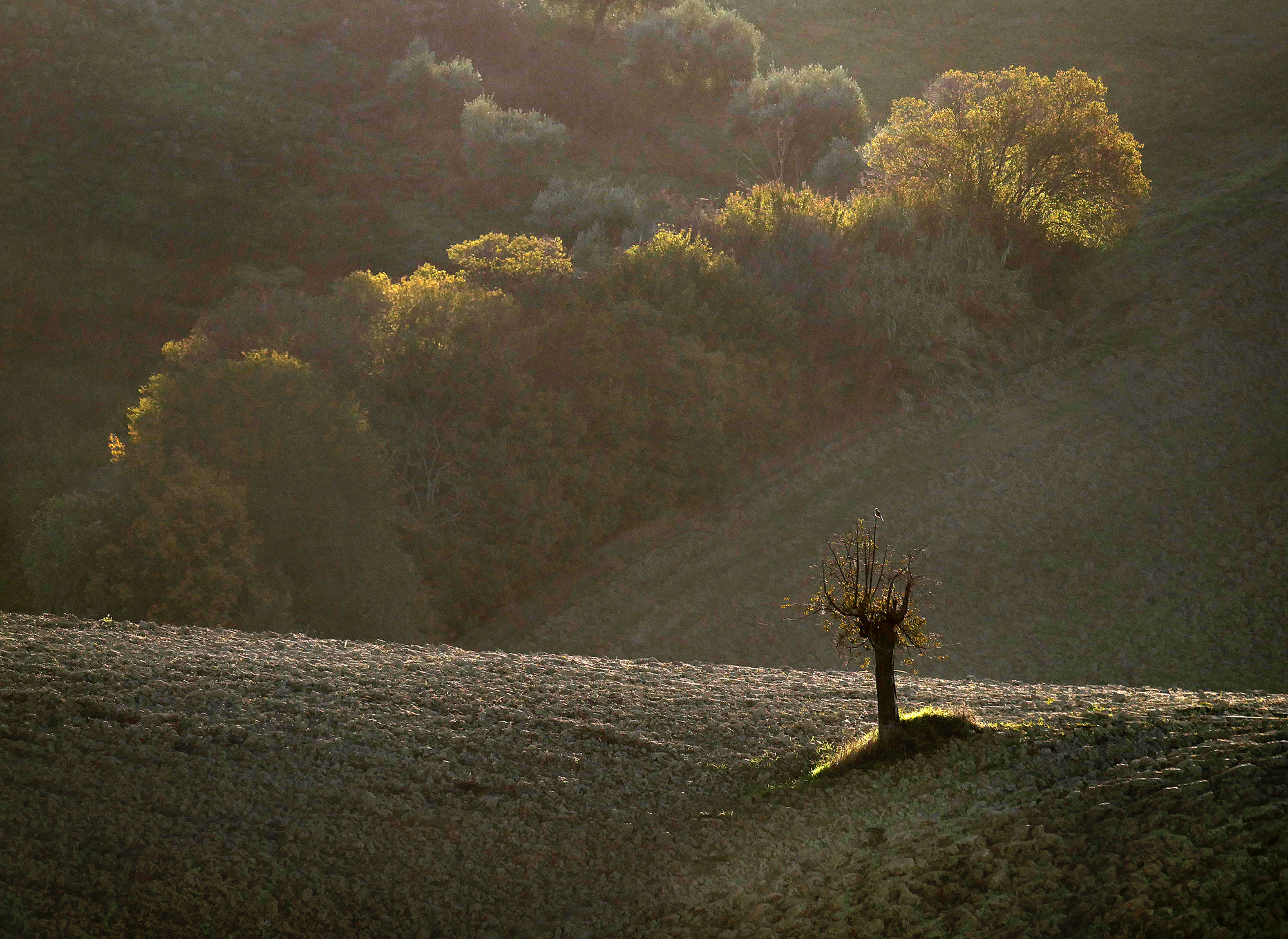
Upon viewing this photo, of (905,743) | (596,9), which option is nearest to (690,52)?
(596,9)

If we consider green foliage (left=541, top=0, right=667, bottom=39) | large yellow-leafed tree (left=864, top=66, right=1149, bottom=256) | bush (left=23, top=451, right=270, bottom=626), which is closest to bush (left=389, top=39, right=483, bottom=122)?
green foliage (left=541, top=0, right=667, bottom=39)

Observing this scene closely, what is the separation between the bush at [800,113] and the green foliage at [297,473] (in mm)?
28128

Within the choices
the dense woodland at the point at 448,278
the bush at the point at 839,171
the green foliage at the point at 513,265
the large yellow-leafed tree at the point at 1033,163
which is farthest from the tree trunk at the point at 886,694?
the bush at the point at 839,171

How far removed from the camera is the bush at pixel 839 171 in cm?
3722

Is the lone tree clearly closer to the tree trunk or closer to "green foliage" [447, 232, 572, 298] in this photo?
the tree trunk

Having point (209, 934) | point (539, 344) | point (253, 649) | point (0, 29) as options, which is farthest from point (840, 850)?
point (0, 29)

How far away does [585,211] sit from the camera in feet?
105

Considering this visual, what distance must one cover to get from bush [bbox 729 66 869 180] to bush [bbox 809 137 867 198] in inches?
52.9

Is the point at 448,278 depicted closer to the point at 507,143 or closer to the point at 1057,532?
the point at 1057,532

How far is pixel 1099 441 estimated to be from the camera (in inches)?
909

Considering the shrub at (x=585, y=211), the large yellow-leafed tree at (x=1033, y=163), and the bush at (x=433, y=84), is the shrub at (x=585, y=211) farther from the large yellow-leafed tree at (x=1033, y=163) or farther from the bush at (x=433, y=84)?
the bush at (x=433, y=84)

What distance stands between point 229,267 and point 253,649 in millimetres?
21058

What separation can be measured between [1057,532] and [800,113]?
27591 millimetres

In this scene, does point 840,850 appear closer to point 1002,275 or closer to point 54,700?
point 54,700
